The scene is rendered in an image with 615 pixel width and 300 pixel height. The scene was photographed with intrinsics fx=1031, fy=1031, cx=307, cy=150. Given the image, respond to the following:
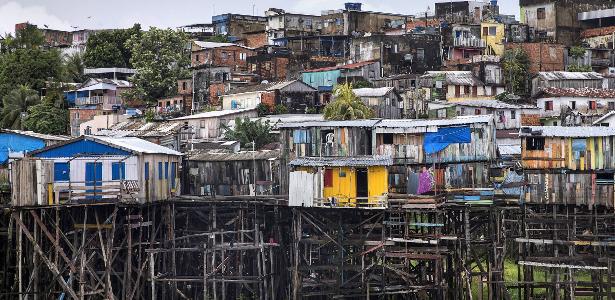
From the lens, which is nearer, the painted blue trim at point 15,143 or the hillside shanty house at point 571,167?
the hillside shanty house at point 571,167

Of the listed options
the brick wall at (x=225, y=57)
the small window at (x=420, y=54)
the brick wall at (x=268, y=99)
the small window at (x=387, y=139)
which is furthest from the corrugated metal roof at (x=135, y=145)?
the small window at (x=420, y=54)

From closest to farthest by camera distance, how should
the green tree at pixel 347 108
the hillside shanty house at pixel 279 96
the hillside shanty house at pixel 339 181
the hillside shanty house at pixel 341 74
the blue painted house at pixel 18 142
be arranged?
the hillside shanty house at pixel 339 181
the blue painted house at pixel 18 142
the green tree at pixel 347 108
the hillside shanty house at pixel 279 96
the hillside shanty house at pixel 341 74

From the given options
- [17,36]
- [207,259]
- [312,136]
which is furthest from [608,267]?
[17,36]

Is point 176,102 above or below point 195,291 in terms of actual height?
above

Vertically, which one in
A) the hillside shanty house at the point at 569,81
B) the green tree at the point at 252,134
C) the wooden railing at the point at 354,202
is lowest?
the wooden railing at the point at 354,202

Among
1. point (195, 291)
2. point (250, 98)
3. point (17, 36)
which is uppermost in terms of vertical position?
point (17, 36)

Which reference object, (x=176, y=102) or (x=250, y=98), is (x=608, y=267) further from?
(x=176, y=102)

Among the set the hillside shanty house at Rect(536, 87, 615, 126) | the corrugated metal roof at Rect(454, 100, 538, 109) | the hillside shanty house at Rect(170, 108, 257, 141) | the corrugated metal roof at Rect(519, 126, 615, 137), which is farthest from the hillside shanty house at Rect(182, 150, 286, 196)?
the hillside shanty house at Rect(536, 87, 615, 126)

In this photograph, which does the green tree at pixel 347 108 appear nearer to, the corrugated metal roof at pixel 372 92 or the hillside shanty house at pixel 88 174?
the corrugated metal roof at pixel 372 92

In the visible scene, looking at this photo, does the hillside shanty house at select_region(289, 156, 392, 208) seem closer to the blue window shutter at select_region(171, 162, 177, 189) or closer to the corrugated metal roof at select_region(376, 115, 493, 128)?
the corrugated metal roof at select_region(376, 115, 493, 128)
